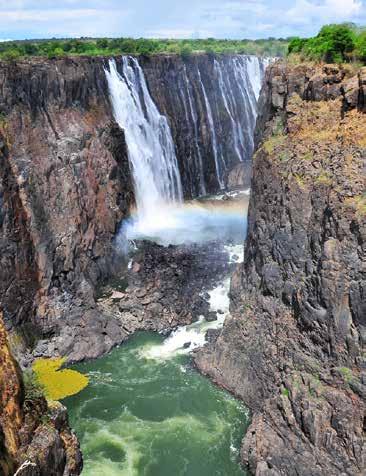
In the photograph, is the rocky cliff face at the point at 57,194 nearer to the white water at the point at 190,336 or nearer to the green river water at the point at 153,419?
the white water at the point at 190,336

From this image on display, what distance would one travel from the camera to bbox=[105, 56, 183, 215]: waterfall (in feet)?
153

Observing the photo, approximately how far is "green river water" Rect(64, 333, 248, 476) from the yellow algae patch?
18.4 inches

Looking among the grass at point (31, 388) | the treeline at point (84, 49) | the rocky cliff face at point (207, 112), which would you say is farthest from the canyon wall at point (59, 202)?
the grass at point (31, 388)

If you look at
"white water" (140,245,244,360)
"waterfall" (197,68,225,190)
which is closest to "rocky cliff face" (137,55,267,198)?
"waterfall" (197,68,225,190)

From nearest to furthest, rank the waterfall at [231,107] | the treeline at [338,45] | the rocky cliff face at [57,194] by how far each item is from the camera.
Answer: the treeline at [338,45] → the rocky cliff face at [57,194] → the waterfall at [231,107]

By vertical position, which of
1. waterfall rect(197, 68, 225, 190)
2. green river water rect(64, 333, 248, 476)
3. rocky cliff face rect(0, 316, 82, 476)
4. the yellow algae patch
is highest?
rocky cliff face rect(0, 316, 82, 476)

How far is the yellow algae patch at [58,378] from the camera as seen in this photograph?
29.1 meters

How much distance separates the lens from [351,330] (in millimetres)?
23016

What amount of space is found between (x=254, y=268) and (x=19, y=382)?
17009mm

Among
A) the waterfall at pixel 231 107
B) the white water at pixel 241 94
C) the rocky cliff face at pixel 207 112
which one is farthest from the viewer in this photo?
the white water at pixel 241 94

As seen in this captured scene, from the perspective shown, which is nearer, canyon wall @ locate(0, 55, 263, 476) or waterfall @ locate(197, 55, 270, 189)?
canyon wall @ locate(0, 55, 263, 476)

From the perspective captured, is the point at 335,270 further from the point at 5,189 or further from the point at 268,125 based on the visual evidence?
the point at 5,189

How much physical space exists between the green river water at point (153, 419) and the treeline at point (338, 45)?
17.0 m

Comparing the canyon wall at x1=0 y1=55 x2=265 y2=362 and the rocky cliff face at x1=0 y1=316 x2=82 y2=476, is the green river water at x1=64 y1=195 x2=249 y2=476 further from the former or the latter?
the rocky cliff face at x1=0 y1=316 x2=82 y2=476
